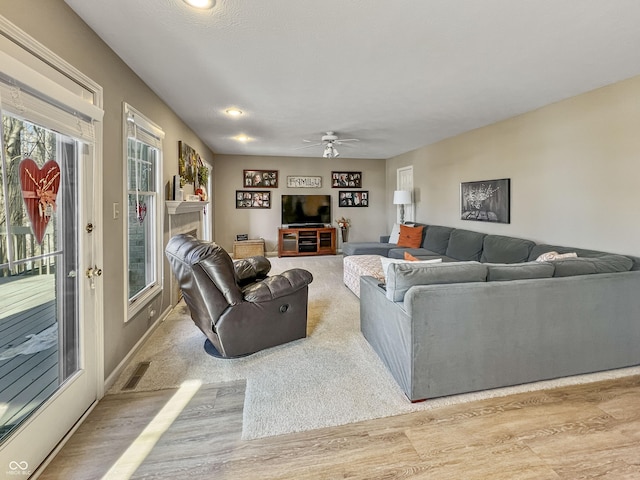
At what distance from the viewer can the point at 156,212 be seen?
319 cm

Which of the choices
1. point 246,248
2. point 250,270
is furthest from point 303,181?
point 250,270

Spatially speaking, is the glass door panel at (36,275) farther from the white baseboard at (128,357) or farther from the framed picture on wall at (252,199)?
the framed picture on wall at (252,199)

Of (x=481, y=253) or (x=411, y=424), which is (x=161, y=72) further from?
(x=481, y=253)

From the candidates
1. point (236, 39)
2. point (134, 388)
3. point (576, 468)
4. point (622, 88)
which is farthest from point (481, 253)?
point (134, 388)

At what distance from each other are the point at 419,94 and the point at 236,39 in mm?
1968

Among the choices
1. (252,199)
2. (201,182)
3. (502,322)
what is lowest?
(502,322)

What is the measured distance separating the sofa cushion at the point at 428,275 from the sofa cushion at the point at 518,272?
0.24 ft

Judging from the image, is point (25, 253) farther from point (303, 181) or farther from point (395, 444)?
point (303, 181)

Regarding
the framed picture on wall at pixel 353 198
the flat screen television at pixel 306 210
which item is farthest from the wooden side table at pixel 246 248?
the framed picture on wall at pixel 353 198

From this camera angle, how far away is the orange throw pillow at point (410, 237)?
5.74 m

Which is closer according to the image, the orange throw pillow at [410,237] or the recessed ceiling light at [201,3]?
the recessed ceiling light at [201,3]

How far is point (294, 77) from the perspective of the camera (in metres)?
2.78

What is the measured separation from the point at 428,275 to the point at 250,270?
200 centimetres

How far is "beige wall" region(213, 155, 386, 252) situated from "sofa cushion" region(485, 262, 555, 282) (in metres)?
5.88
